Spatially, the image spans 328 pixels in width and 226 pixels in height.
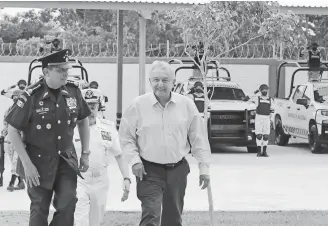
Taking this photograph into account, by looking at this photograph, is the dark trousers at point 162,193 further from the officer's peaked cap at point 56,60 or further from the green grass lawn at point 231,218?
the green grass lawn at point 231,218

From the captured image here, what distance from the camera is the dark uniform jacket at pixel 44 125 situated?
673cm

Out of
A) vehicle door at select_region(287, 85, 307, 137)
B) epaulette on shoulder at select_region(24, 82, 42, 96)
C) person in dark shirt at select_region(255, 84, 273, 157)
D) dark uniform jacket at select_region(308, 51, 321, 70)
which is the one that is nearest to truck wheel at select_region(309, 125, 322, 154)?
vehicle door at select_region(287, 85, 307, 137)

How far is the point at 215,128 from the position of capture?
19750 mm

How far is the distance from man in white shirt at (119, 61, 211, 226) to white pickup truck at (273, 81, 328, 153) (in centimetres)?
1245

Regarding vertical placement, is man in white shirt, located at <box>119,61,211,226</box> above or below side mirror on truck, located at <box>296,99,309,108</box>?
above

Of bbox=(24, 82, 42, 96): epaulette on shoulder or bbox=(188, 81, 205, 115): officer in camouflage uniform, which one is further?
bbox=(188, 81, 205, 115): officer in camouflage uniform

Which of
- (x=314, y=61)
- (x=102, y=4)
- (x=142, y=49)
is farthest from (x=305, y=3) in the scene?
(x=102, y=4)

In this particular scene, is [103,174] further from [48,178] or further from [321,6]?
[321,6]

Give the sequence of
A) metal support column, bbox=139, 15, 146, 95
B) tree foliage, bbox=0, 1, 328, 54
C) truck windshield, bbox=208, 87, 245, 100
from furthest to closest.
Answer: truck windshield, bbox=208, 87, 245, 100 < metal support column, bbox=139, 15, 146, 95 < tree foliage, bbox=0, 1, 328, 54

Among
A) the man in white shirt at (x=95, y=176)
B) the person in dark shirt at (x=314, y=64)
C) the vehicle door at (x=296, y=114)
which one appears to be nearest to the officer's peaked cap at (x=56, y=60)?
the man in white shirt at (x=95, y=176)

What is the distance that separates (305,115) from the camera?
66.2 ft

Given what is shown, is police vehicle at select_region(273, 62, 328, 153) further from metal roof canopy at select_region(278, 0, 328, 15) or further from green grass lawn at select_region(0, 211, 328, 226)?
green grass lawn at select_region(0, 211, 328, 226)

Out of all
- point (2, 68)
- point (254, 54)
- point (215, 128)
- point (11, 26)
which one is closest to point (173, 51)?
point (254, 54)

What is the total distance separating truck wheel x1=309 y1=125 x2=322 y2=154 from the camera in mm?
19641
